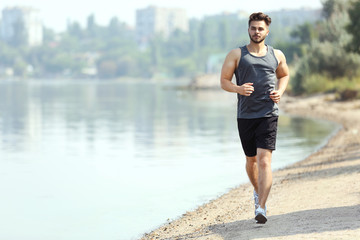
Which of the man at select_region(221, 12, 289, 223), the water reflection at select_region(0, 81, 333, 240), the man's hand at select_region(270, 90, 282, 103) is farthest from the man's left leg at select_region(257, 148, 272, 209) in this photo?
the water reflection at select_region(0, 81, 333, 240)

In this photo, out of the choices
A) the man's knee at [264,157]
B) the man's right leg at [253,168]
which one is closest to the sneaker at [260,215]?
the man's right leg at [253,168]

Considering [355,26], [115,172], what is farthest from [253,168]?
[355,26]

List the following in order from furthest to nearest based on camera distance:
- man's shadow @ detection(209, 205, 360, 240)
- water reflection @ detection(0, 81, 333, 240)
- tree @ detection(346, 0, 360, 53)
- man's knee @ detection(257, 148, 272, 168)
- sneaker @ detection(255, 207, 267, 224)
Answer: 1. tree @ detection(346, 0, 360, 53)
2. water reflection @ detection(0, 81, 333, 240)
3. sneaker @ detection(255, 207, 267, 224)
4. man's knee @ detection(257, 148, 272, 168)
5. man's shadow @ detection(209, 205, 360, 240)

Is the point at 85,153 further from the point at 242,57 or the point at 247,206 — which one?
the point at 242,57

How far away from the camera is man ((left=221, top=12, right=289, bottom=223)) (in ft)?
A: 23.3

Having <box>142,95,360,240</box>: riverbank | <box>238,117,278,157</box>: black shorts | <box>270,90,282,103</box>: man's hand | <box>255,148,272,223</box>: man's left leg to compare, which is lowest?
<box>142,95,360,240</box>: riverbank

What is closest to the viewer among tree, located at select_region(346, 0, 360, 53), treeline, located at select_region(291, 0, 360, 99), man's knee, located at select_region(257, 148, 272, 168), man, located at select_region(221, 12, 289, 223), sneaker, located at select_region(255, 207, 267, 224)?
man, located at select_region(221, 12, 289, 223)

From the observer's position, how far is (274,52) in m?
7.28

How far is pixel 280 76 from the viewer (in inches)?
293

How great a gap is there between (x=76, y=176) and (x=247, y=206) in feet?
20.3

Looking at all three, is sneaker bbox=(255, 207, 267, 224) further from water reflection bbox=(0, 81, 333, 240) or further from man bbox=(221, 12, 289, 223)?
water reflection bbox=(0, 81, 333, 240)

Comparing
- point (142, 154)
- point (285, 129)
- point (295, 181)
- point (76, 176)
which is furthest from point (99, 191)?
Result: point (285, 129)

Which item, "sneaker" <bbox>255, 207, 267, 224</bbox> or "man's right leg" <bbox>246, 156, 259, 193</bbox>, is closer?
"sneaker" <bbox>255, 207, 267, 224</bbox>

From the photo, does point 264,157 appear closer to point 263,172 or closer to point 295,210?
point 263,172
